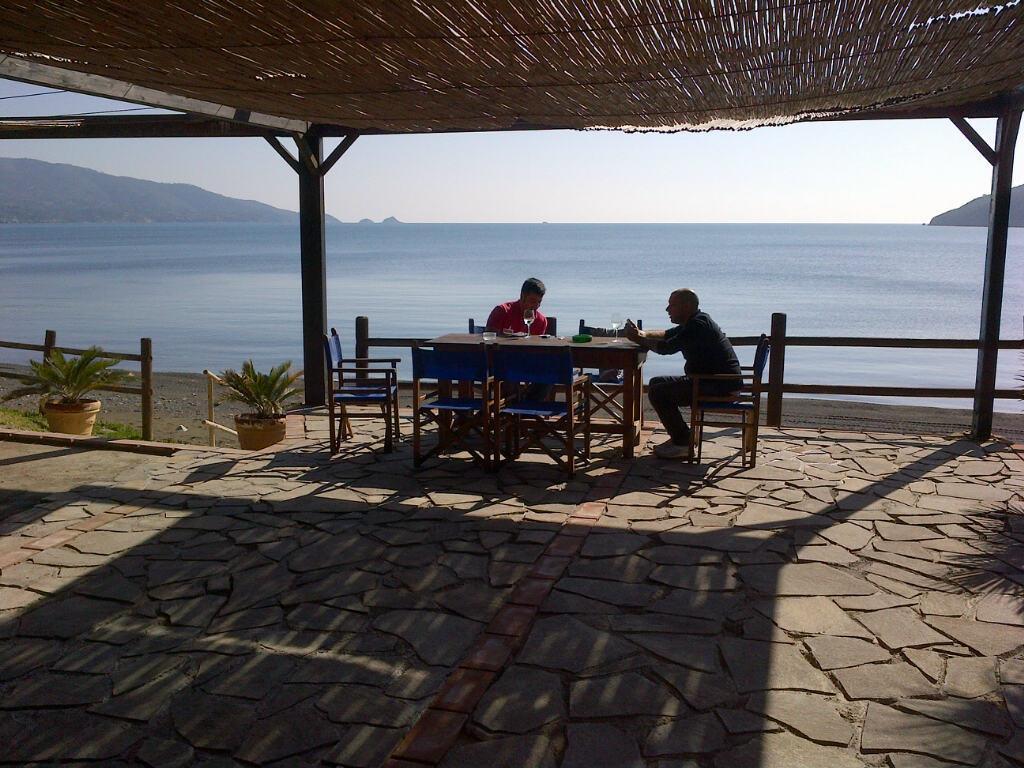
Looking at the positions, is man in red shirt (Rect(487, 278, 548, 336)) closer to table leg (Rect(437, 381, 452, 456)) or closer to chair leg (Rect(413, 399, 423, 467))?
table leg (Rect(437, 381, 452, 456))

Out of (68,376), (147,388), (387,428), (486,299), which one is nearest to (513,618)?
(387,428)

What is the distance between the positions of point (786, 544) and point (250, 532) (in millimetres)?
2646

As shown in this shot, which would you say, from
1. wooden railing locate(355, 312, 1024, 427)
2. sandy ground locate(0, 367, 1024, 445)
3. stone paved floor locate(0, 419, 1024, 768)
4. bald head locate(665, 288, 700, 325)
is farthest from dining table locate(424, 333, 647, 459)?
sandy ground locate(0, 367, 1024, 445)

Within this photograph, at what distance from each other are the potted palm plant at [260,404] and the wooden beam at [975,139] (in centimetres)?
546

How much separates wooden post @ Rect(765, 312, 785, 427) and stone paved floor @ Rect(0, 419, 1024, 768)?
6.65ft

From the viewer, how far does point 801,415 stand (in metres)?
13.2

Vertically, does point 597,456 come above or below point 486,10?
below

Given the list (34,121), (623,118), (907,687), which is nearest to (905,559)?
(907,687)

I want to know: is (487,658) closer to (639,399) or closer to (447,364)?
(447,364)

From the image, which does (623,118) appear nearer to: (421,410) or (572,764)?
(421,410)

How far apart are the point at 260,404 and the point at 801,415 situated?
8.62 metres

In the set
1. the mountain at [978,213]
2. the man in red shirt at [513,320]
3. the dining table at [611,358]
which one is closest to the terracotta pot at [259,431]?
the dining table at [611,358]

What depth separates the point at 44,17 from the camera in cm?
371

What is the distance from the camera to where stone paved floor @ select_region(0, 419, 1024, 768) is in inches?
105
